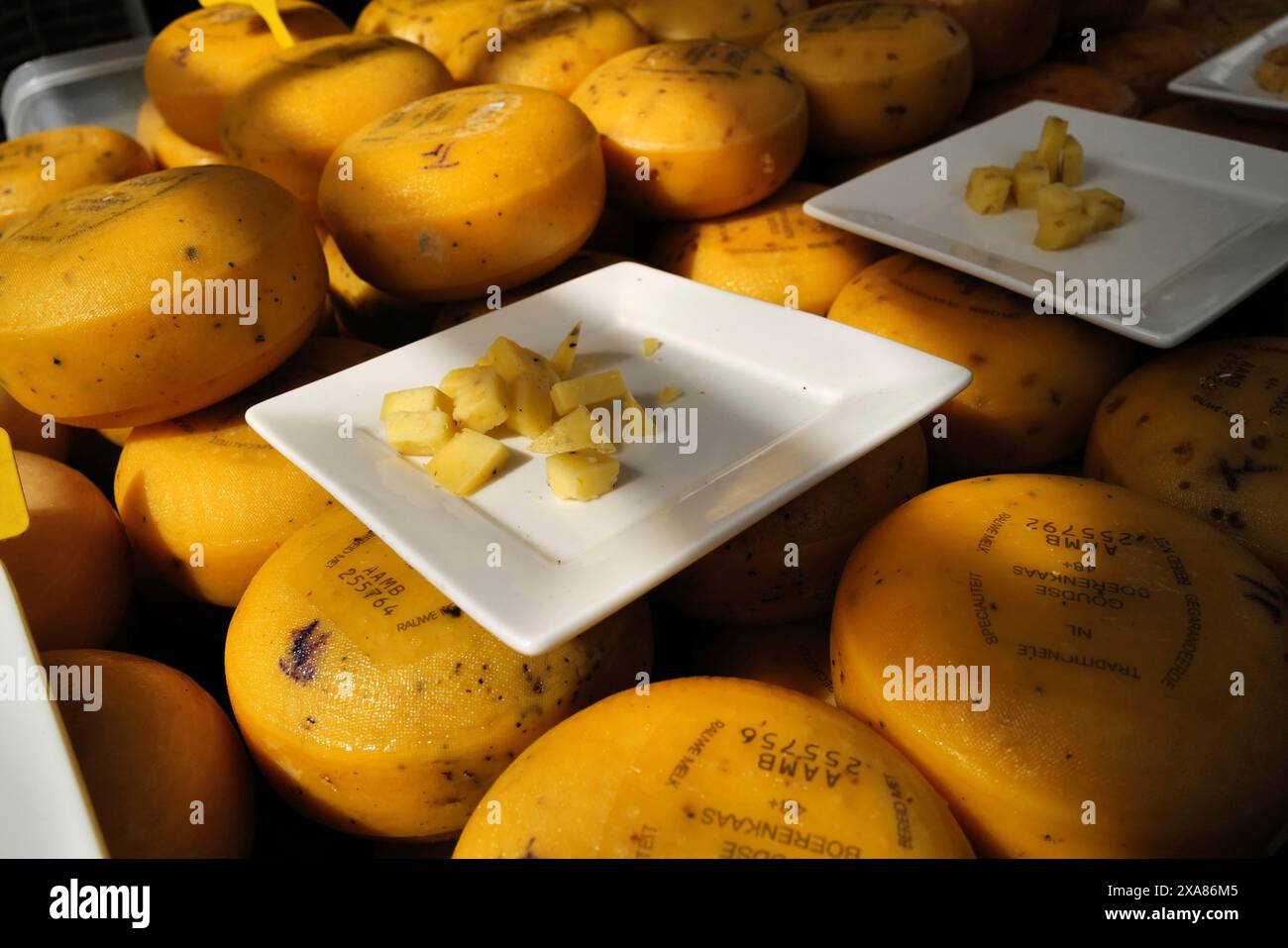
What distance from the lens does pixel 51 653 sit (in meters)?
0.88

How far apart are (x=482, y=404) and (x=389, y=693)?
0.32 meters

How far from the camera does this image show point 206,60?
1.68 m

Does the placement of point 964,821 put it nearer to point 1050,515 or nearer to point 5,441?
point 1050,515

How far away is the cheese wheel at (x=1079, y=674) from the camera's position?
27.0 inches

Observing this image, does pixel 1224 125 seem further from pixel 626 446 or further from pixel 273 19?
pixel 273 19

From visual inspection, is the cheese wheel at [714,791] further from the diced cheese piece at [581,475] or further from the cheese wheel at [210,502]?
the cheese wheel at [210,502]

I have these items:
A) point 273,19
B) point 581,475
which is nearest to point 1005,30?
point 273,19

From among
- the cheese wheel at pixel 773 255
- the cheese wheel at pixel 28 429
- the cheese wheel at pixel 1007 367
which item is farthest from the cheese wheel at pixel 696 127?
the cheese wheel at pixel 28 429

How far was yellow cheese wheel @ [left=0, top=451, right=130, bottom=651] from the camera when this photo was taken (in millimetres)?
986

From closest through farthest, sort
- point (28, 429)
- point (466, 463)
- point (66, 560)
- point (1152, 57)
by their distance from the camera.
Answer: point (466, 463) → point (66, 560) → point (28, 429) → point (1152, 57)

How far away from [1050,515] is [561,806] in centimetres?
52

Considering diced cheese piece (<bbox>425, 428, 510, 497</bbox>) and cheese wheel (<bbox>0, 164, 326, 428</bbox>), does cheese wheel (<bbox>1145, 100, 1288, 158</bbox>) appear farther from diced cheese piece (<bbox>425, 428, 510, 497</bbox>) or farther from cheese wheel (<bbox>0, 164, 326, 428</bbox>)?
cheese wheel (<bbox>0, 164, 326, 428</bbox>)
